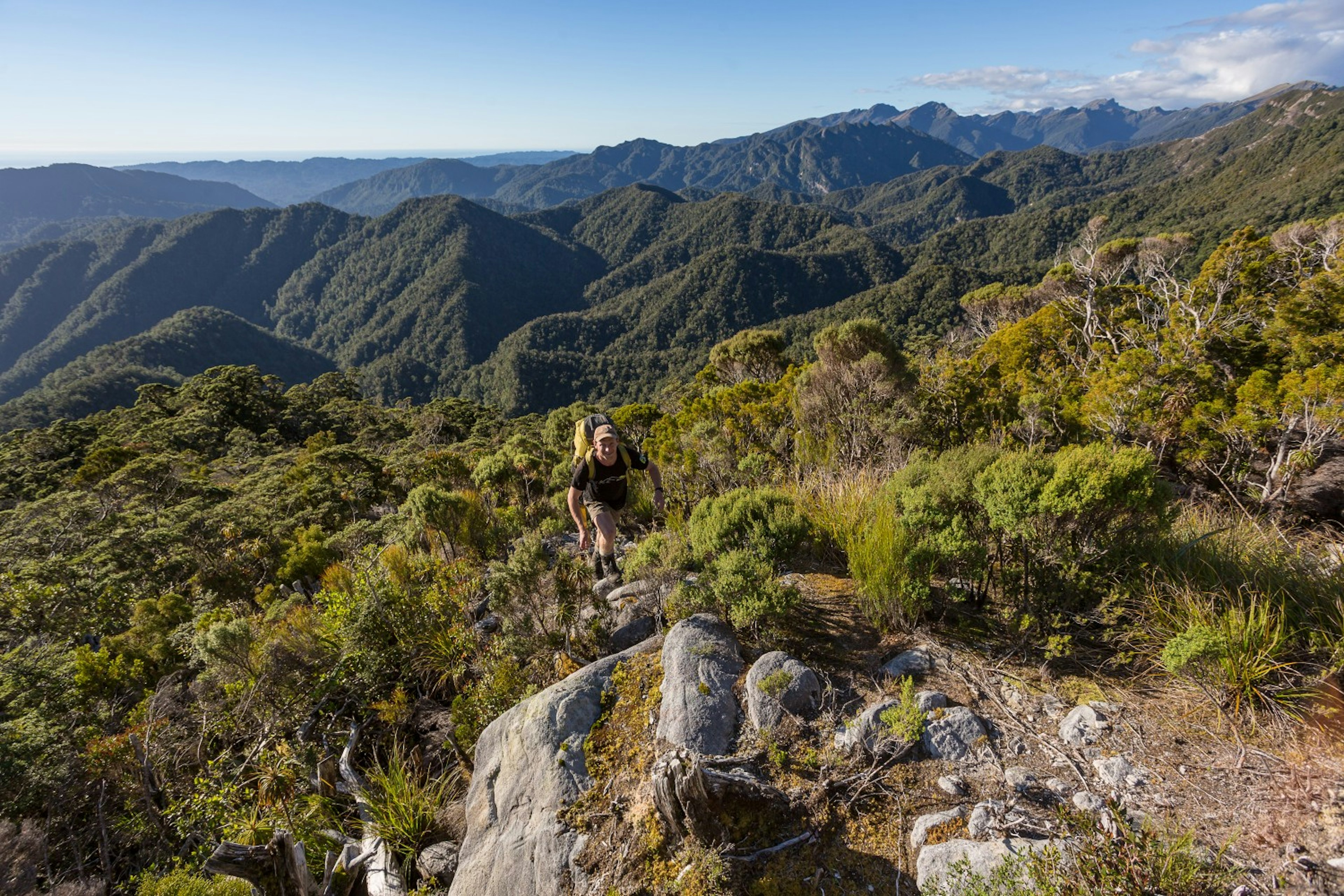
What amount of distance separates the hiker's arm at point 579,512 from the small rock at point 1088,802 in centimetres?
350

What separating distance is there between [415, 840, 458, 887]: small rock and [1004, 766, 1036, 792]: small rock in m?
2.81

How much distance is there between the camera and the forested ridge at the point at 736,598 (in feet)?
8.52

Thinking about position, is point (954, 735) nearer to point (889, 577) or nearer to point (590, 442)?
point (889, 577)

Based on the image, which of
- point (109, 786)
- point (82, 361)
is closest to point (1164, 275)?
point (109, 786)

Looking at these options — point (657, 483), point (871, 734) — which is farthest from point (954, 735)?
point (657, 483)

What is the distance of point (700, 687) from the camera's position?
310 cm

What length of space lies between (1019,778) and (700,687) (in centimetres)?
155

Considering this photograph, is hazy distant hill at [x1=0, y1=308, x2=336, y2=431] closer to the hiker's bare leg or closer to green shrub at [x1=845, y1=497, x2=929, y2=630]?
the hiker's bare leg

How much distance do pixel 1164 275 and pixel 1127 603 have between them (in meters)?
18.7

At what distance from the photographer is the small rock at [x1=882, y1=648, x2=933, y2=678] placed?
10.1ft

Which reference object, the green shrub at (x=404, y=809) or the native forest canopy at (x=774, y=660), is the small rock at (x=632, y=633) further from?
the green shrub at (x=404, y=809)

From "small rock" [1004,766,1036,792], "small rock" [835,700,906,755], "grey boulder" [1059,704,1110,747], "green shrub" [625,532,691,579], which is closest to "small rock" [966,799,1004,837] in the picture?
"small rock" [1004,766,1036,792]

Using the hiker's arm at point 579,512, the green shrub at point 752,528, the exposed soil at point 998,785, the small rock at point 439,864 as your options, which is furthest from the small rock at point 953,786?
the hiker's arm at point 579,512

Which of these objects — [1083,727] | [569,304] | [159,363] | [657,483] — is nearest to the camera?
[1083,727]
